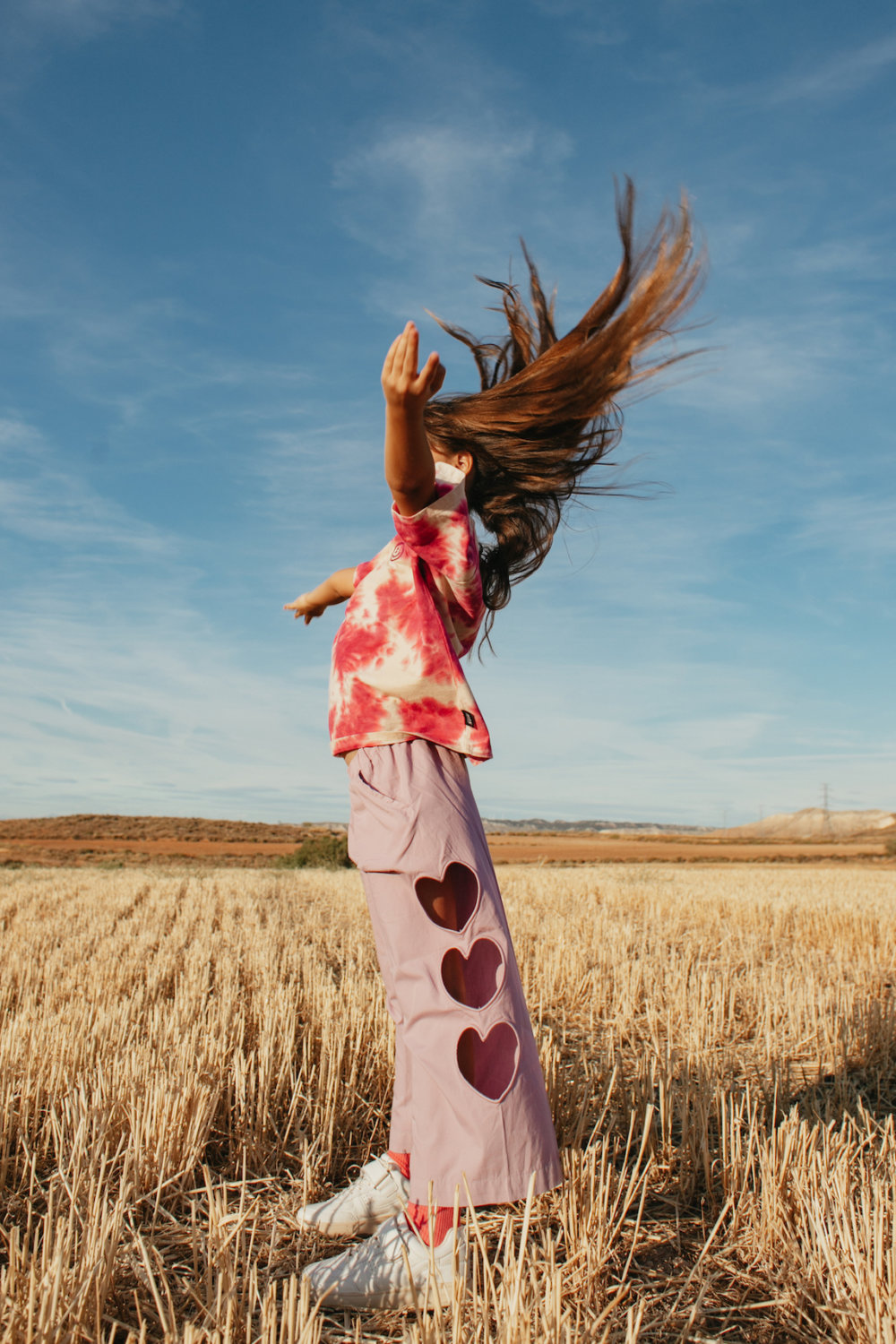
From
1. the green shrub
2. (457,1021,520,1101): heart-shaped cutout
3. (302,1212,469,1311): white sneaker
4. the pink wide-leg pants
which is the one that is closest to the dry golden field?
(302,1212,469,1311): white sneaker

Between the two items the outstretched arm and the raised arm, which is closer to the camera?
the raised arm

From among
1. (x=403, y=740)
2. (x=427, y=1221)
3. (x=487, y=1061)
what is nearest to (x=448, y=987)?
(x=487, y=1061)

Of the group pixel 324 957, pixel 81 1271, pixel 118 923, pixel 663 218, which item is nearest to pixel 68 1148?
pixel 81 1271

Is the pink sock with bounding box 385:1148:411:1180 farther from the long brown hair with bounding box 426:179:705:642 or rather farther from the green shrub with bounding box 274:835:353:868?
the green shrub with bounding box 274:835:353:868

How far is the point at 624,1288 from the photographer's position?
183cm

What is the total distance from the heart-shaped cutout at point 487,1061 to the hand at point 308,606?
137 cm

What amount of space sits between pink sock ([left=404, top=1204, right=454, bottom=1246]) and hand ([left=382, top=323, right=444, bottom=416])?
1721 millimetres

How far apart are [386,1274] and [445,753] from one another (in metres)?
1.15

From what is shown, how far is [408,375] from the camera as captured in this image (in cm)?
184

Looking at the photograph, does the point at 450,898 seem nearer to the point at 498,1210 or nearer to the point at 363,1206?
the point at 363,1206

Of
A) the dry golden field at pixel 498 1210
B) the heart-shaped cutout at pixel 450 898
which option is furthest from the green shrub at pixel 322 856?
the heart-shaped cutout at pixel 450 898

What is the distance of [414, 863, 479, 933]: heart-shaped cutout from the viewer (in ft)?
6.88

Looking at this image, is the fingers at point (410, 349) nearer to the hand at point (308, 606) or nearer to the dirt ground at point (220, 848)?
the hand at point (308, 606)

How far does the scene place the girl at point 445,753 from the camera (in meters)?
1.93
